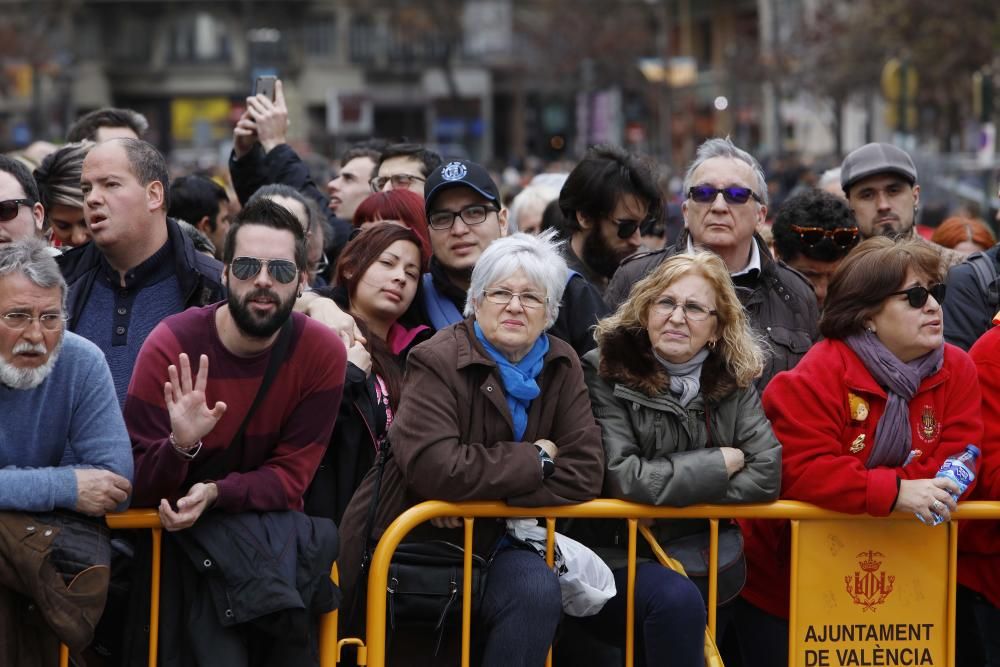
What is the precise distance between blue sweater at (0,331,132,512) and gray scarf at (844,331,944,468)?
258 cm

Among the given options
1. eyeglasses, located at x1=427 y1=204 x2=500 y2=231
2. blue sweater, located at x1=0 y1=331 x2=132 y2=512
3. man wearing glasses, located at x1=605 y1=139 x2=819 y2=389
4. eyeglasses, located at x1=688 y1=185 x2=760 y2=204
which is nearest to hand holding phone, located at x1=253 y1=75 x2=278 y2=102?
eyeglasses, located at x1=427 y1=204 x2=500 y2=231

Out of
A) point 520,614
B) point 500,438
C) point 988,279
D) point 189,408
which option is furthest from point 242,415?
point 988,279

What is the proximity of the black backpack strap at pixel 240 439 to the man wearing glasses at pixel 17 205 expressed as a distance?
1.42 metres

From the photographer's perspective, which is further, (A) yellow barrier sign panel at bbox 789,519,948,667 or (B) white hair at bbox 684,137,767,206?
(B) white hair at bbox 684,137,767,206

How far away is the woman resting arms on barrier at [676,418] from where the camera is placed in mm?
4984

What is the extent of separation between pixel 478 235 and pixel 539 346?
105 cm

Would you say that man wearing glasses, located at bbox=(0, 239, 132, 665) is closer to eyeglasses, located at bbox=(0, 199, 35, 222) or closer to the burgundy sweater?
the burgundy sweater

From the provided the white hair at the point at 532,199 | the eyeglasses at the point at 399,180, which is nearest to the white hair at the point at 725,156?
the eyeglasses at the point at 399,180

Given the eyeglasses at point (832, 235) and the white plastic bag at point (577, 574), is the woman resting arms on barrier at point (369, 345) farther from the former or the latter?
the eyeglasses at point (832, 235)

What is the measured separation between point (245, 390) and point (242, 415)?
85 mm

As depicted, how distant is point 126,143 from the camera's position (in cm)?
575

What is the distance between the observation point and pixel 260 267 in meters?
4.86

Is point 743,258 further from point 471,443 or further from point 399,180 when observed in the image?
point 399,180

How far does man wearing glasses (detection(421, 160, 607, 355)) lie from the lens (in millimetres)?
5875
